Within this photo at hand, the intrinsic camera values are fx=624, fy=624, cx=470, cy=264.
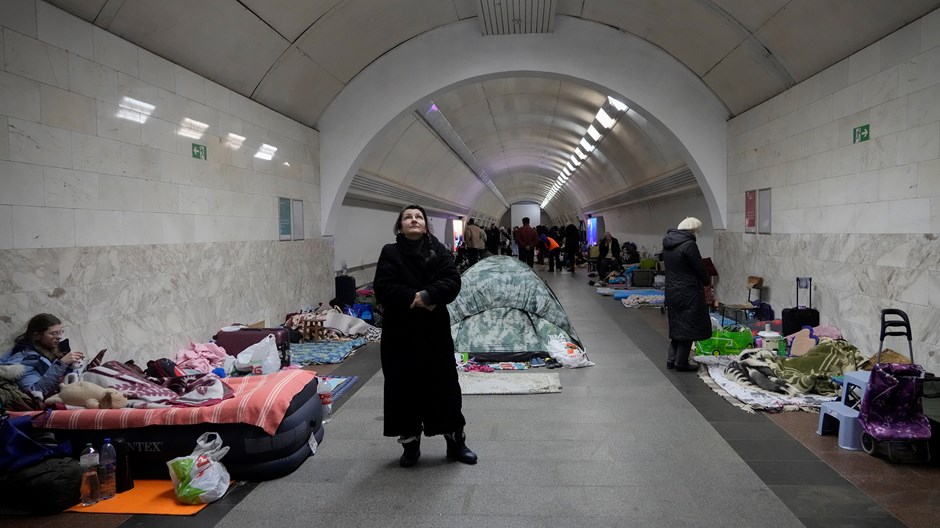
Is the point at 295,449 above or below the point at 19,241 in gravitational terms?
below

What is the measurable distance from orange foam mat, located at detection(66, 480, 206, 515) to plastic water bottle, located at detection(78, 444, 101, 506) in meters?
0.04

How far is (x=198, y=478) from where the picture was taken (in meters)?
3.78

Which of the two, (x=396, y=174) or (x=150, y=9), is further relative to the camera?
(x=396, y=174)

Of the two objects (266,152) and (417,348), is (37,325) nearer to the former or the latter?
(417,348)

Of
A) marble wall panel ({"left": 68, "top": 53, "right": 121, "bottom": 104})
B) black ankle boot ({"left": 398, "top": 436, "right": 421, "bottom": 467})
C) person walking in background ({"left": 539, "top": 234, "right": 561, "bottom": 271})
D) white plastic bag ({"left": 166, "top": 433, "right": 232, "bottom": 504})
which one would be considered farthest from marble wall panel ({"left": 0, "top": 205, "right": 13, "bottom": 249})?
person walking in background ({"left": 539, "top": 234, "right": 561, "bottom": 271})

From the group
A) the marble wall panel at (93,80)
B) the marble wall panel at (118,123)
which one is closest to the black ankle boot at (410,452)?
the marble wall panel at (118,123)

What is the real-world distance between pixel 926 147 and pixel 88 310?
294 inches

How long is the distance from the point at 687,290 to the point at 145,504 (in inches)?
216

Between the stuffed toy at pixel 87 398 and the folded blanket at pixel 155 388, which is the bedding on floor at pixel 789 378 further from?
the stuffed toy at pixel 87 398

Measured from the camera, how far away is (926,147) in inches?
220

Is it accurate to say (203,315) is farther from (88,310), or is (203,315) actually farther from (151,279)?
(88,310)

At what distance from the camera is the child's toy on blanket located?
4336 mm

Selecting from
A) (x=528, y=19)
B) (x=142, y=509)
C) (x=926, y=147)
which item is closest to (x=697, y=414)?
(x=926, y=147)

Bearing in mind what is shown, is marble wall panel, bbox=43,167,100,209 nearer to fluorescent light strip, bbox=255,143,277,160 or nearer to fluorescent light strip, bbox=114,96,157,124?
fluorescent light strip, bbox=114,96,157,124
